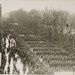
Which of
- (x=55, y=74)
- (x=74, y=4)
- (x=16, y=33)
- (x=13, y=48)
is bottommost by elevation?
(x=55, y=74)

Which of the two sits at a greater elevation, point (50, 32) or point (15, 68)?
point (50, 32)

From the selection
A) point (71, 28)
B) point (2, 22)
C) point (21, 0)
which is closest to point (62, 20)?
point (71, 28)

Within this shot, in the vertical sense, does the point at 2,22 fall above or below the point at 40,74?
above

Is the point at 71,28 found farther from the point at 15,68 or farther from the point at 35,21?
the point at 15,68

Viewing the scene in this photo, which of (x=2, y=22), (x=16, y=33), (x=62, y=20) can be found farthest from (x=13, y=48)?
(x=62, y=20)

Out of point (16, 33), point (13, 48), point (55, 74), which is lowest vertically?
point (55, 74)

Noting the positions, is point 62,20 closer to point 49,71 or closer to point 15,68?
point 49,71
